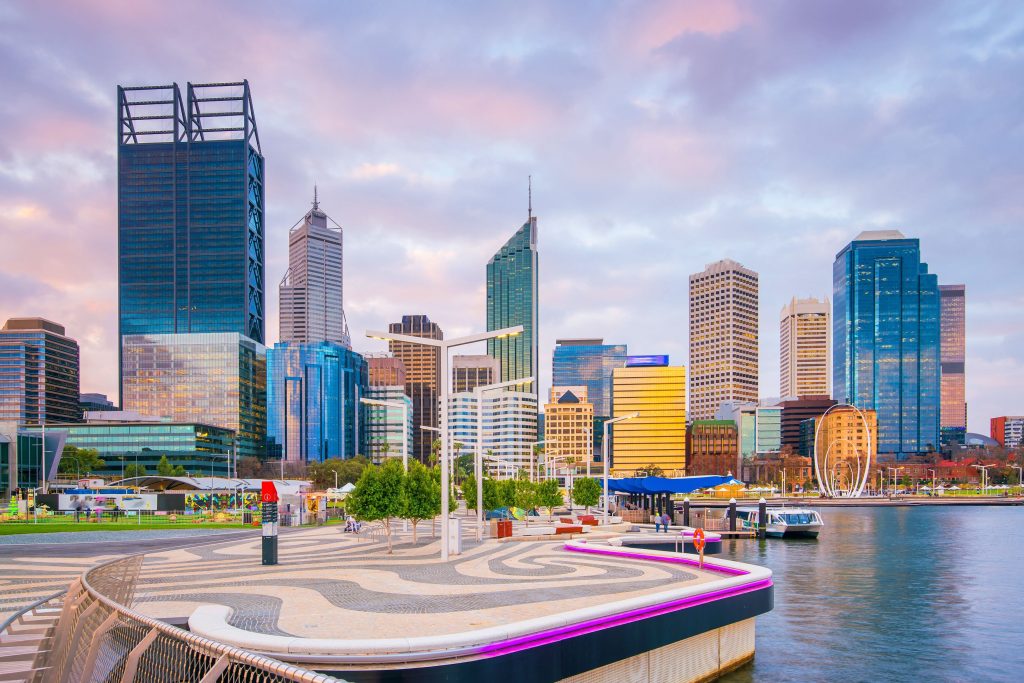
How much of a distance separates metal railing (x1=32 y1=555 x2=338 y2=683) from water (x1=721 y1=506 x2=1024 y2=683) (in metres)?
19.0

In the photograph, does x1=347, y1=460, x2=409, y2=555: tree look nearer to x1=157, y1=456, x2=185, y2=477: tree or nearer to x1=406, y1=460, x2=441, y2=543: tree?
x1=406, y1=460, x2=441, y2=543: tree

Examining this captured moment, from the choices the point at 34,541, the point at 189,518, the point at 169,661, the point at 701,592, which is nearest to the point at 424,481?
the point at 701,592

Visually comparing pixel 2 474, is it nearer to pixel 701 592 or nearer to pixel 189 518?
pixel 189 518

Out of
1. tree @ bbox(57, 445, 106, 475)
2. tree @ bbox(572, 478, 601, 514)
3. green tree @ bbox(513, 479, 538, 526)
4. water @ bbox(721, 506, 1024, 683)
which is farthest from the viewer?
tree @ bbox(57, 445, 106, 475)

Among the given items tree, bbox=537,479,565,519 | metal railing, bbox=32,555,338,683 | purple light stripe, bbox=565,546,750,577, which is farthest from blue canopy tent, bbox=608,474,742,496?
metal railing, bbox=32,555,338,683

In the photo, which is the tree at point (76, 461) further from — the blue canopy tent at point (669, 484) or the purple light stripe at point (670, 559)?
the purple light stripe at point (670, 559)

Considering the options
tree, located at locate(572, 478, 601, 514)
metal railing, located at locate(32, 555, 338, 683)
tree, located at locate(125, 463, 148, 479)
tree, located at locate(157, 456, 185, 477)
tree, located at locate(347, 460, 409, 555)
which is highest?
metal railing, located at locate(32, 555, 338, 683)

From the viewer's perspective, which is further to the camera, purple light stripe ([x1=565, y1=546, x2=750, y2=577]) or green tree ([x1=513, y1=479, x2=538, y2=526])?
green tree ([x1=513, y1=479, x2=538, y2=526])

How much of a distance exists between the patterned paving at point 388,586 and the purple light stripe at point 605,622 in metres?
1.68

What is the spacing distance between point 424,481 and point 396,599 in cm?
1763

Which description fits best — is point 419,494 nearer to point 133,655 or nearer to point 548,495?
point 548,495

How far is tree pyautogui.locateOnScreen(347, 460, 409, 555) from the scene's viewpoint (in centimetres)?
3694

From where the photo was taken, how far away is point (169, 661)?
858 centimetres

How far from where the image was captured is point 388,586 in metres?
25.2
